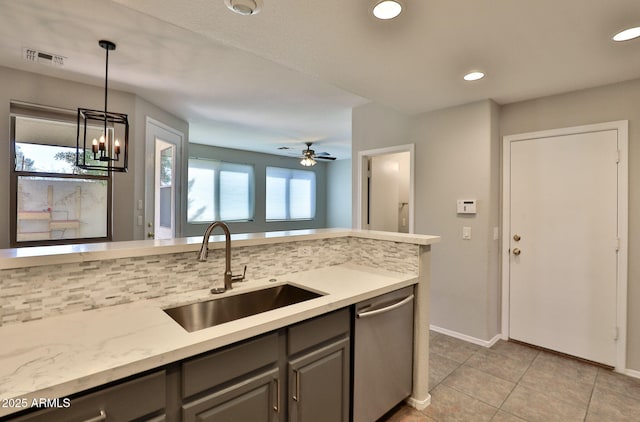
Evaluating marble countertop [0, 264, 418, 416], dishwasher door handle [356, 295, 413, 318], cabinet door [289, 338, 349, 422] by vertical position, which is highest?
marble countertop [0, 264, 418, 416]

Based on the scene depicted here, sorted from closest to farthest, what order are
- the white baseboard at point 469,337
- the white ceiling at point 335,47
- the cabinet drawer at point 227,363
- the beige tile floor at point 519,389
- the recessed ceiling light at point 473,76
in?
1. the cabinet drawer at point 227,363
2. the white ceiling at point 335,47
3. the beige tile floor at point 519,389
4. the recessed ceiling light at point 473,76
5. the white baseboard at point 469,337

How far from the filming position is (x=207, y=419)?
3.62ft

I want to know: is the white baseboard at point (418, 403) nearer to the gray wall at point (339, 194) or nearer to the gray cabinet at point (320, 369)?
the gray cabinet at point (320, 369)

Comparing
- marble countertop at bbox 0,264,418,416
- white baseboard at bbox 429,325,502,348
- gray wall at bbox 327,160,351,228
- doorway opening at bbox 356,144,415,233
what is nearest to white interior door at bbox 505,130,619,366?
white baseboard at bbox 429,325,502,348

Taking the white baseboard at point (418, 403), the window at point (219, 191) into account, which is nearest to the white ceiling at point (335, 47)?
the white baseboard at point (418, 403)

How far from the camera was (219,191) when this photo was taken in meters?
6.76

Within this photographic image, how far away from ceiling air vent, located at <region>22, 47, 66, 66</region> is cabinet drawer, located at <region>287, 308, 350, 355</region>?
296 cm

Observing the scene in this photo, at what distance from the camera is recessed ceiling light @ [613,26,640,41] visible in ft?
5.88

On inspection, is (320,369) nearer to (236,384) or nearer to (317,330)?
(317,330)

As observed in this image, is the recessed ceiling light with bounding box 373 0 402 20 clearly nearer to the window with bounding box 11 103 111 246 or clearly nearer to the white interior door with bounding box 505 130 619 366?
the white interior door with bounding box 505 130 619 366

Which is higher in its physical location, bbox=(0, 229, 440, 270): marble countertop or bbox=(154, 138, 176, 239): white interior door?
bbox=(154, 138, 176, 239): white interior door

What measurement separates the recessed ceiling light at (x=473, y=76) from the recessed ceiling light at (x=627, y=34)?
0.76 meters

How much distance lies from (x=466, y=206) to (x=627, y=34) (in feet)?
5.47

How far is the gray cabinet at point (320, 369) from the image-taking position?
1.37m
